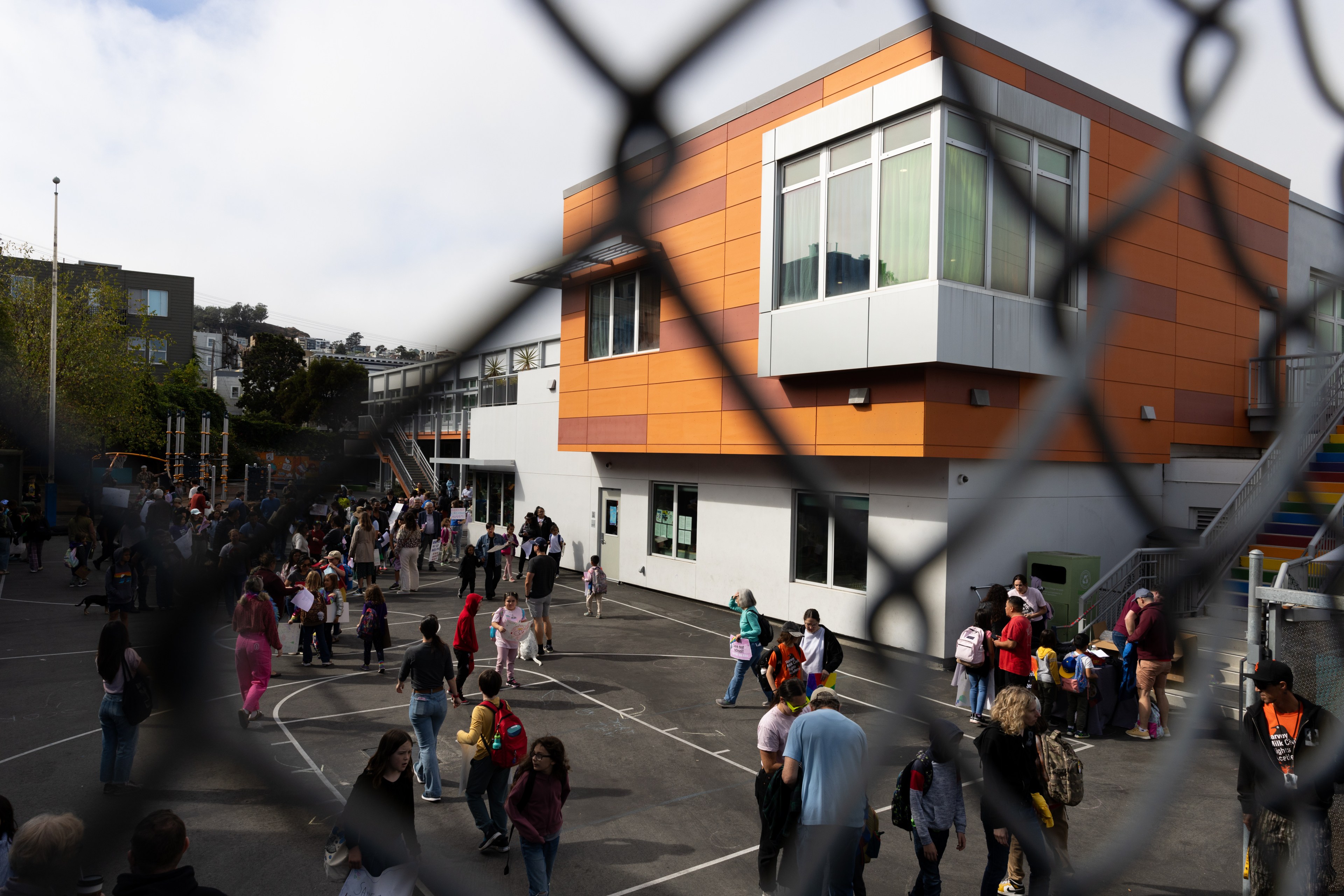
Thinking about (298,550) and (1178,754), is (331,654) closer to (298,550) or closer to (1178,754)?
(298,550)

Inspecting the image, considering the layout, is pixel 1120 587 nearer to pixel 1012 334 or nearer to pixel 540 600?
pixel 1012 334

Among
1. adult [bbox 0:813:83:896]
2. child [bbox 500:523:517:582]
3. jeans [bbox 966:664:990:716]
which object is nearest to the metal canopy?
adult [bbox 0:813:83:896]

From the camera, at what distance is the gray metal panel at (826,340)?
34.4 ft

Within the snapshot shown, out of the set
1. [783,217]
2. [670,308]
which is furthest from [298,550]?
[670,308]

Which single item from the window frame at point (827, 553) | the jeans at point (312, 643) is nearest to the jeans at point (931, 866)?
the window frame at point (827, 553)

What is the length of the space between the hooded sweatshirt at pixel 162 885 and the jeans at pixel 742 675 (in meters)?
7.07

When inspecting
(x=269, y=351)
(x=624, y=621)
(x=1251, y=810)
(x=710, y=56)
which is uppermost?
(x=710, y=56)

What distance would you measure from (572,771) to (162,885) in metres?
5.21

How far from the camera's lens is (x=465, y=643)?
8.62 meters

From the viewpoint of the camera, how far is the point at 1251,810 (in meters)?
3.84

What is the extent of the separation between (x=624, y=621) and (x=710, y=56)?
13.4 m

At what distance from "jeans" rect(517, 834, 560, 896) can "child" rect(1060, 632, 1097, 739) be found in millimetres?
6085

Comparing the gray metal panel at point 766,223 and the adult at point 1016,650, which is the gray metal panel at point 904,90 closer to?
the gray metal panel at point 766,223

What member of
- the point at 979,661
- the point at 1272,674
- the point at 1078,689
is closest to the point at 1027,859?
the point at 1272,674
